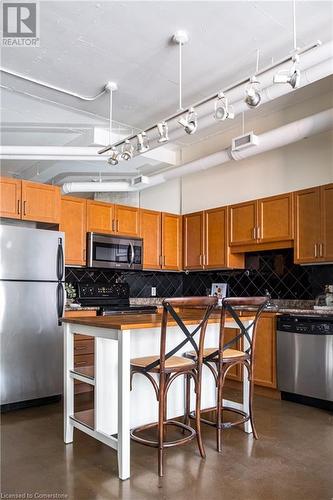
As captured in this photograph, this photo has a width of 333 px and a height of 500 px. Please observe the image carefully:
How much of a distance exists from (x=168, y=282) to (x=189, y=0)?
398cm

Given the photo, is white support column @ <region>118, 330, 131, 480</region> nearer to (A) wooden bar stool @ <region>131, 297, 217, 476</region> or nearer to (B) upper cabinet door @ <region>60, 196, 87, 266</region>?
(A) wooden bar stool @ <region>131, 297, 217, 476</region>

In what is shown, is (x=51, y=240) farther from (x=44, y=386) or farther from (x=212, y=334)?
(x=212, y=334)

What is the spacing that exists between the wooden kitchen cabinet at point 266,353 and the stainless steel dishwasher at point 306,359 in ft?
0.29

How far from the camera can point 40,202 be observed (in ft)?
14.1

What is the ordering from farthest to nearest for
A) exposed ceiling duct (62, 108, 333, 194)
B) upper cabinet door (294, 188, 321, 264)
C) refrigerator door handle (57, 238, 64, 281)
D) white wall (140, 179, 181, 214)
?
1. white wall (140, 179, 181, 214)
2. upper cabinet door (294, 188, 321, 264)
3. refrigerator door handle (57, 238, 64, 281)
4. exposed ceiling duct (62, 108, 333, 194)

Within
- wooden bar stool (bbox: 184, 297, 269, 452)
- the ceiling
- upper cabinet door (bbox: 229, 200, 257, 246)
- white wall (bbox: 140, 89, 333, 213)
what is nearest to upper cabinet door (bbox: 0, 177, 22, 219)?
the ceiling

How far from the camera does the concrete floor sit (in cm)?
224

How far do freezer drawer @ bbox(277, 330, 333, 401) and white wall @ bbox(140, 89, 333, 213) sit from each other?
5.85 feet

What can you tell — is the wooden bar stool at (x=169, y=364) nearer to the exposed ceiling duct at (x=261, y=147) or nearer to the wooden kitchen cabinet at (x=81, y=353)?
the wooden kitchen cabinet at (x=81, y=353)

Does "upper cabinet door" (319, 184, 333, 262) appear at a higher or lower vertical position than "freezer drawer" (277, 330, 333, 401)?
higher

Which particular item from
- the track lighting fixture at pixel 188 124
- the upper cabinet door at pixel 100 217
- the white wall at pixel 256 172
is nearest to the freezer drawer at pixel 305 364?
the white wall at pixel 256 172

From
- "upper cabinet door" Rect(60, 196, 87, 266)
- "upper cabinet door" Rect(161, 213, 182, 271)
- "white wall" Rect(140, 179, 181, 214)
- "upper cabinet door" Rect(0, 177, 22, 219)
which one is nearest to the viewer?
"upper cabinet door" Rect(0, 177, 22, 219)

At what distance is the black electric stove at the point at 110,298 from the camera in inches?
197

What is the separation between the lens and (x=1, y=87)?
4152 millimetres
